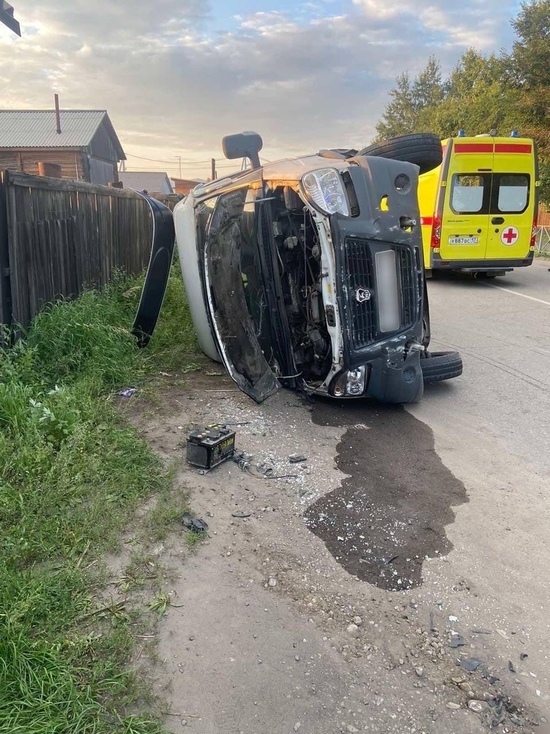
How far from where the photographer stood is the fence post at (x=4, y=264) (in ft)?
14.3

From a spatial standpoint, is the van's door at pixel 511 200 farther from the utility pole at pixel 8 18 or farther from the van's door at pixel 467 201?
the utility pole at pixel 8 18

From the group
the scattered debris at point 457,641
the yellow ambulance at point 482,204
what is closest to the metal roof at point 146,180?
the yellow ambulance at point 482,204

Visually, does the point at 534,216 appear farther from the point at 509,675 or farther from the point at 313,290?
the point at 509,675

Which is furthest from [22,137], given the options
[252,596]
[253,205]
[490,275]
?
[252,596]

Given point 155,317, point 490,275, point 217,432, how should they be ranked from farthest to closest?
1. point 490,275
2. point 155,317
3. point 217,432

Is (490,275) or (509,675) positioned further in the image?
(490,275)

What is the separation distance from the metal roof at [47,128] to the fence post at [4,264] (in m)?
31.9

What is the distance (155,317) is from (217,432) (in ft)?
8.34

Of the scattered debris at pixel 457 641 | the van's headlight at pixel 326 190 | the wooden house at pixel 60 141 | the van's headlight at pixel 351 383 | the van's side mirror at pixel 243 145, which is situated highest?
the wooden house at pixel 60 141

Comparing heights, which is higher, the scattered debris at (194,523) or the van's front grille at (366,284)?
the van's front grille at (366,284)

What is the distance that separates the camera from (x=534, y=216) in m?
10.6

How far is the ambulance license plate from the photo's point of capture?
10414mm

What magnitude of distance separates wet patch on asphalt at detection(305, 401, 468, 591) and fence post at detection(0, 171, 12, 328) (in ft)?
8.69

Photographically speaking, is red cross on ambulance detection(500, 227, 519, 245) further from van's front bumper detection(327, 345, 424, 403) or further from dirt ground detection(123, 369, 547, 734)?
dirt ground detection(123, 369, 547, 734)
